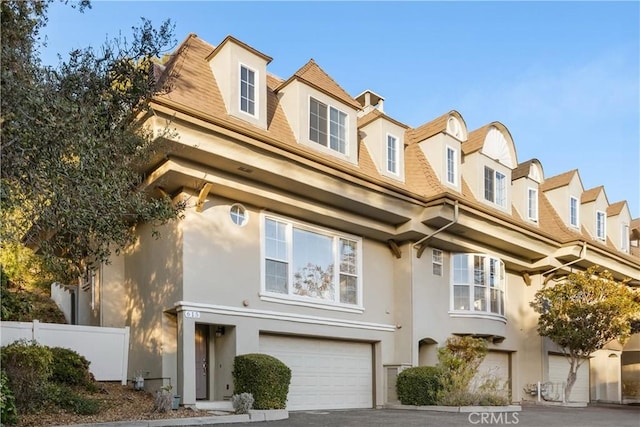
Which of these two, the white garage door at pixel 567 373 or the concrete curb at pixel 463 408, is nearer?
the concrete curb at pixel 463 408

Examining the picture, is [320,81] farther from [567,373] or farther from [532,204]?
[567,373]

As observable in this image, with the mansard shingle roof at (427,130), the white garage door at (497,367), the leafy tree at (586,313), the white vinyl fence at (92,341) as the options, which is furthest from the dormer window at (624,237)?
the white vinyl fence at (92,341)

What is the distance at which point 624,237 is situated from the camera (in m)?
27.0

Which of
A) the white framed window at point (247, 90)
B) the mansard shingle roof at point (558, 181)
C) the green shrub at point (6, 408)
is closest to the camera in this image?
the green shrub at point (6, 408)

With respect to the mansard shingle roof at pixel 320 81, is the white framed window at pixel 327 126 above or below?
below

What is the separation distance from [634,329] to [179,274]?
18.5 metres

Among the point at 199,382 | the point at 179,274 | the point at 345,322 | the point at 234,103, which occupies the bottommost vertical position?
the point at 199,382

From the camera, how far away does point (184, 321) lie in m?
12.9

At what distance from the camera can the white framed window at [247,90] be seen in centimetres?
1437

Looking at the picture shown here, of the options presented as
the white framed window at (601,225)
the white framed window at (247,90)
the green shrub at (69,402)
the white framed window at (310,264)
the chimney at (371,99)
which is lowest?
the green shrub at (69,402)

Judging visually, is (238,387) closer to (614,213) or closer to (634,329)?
(634,329)

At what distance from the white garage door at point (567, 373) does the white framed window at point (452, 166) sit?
29.1ft

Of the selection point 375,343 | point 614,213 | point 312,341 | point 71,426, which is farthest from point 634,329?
point 71,426

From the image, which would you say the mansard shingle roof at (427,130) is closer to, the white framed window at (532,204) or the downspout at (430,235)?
the downspout at (430,235)
